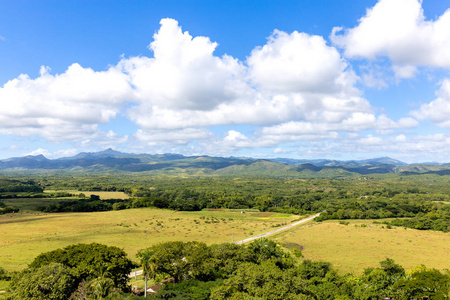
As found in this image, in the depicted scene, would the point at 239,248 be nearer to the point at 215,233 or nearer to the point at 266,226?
the point at 215,233

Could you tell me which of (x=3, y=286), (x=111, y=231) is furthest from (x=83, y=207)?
(x=3, y=286)

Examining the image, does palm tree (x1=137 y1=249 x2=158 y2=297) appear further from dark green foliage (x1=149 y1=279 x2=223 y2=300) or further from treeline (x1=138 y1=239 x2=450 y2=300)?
dark green foliage (x1=149 y1=279 x2=223 y2=300)

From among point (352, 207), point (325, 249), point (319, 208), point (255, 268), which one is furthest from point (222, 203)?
point (255, 268)

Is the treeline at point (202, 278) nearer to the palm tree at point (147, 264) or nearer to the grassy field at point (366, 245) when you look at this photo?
the palm tree at point (147, 264)

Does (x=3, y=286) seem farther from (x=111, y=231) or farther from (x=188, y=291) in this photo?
(x=111, y=231)

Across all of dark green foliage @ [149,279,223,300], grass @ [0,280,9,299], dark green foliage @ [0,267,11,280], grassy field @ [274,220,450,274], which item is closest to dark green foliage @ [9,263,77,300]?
grass @ [0,280,9,299]
